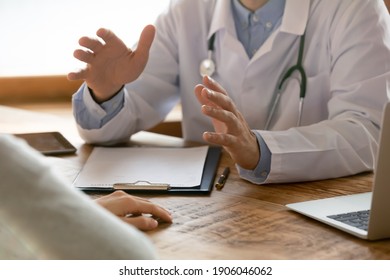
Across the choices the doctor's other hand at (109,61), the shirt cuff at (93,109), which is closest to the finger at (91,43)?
the doctor's other hand at (109,61)

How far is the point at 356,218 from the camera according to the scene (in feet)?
3.93

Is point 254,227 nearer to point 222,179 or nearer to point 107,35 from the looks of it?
point 222,179

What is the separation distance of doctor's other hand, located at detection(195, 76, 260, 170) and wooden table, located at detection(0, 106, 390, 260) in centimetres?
6

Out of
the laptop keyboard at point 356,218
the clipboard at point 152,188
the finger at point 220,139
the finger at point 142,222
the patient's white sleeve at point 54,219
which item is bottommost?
the clipboard at point 152,188

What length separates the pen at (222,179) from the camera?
55.6 inches

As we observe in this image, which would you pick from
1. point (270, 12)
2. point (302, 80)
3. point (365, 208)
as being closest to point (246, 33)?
point (270, 12)

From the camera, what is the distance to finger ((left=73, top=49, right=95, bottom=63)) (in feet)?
5.26

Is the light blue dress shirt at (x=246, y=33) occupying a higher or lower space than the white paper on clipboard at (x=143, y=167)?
higher

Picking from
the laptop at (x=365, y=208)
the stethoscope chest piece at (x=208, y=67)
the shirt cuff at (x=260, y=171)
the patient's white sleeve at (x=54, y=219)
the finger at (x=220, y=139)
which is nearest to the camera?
the patient's white sleeve at (x=54, y=219)

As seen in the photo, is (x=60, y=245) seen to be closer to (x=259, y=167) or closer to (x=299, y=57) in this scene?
(x=259, y=167)

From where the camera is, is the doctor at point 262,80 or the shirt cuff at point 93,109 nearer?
the doctor at point 262,80

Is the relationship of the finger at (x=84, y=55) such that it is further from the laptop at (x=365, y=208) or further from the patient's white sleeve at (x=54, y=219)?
the patient's white sleeve at (x=54, y=219)

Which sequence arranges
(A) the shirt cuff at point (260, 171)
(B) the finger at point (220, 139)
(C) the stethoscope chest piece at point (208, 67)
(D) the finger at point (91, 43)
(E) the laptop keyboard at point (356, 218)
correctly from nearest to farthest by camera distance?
(E) the laptop keyboard at point (356, 218) → (B) the finger at point (220, 139) → (A) the shirt cuff at point (260, 171) → (D) the finger at point (91, 43) → (C) the stethoscope chest piece at point (208, 67)
